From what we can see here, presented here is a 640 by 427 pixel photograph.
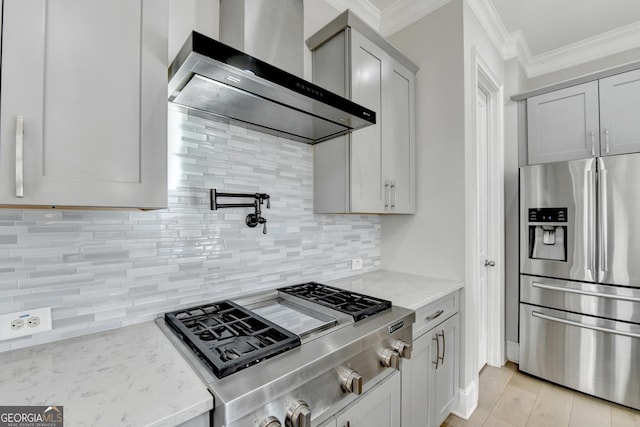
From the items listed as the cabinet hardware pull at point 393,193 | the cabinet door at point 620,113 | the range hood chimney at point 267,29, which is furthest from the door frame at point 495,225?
the range hood chimney at point 267,29

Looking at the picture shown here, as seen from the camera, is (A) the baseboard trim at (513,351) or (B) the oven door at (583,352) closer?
(B) the oven door at (583,352)

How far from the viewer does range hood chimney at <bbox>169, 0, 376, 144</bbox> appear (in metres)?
0.97

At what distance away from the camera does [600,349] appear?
6.84ft

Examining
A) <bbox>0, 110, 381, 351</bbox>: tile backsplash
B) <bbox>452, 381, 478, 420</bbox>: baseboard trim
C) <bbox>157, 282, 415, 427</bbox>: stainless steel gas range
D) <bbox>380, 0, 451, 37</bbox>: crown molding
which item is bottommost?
<bbox>452, 381, 478, 420</bbox>: baseboard trim

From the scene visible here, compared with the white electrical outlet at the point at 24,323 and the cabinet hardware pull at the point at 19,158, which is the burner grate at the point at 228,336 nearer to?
the white electrical outlet at the point at 24,323

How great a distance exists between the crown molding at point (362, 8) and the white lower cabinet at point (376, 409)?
2.40m

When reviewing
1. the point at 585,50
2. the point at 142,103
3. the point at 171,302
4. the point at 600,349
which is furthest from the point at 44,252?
the point at 585,50

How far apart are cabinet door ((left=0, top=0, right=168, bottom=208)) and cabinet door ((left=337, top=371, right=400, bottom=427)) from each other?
1025mm

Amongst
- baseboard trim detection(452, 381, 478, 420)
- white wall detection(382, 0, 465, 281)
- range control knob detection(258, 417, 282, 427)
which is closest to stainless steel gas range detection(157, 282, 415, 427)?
range control knob detection(258, 417, 282, 427)

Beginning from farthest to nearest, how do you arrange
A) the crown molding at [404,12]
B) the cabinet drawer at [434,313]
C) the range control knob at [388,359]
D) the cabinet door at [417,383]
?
the crown molding at [404,12] < the cabinet drawer at [434,313] < the cabinet door at [417,383] < the range control knob at [388,359]

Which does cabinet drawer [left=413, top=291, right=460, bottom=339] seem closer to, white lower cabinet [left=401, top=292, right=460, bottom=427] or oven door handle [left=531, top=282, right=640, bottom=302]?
white lower cabinet [left=401, top=292, right=460, bottom=427]

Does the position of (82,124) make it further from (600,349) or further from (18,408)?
(600,349)

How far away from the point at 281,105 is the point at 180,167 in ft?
1.80

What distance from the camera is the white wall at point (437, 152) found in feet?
6.40
